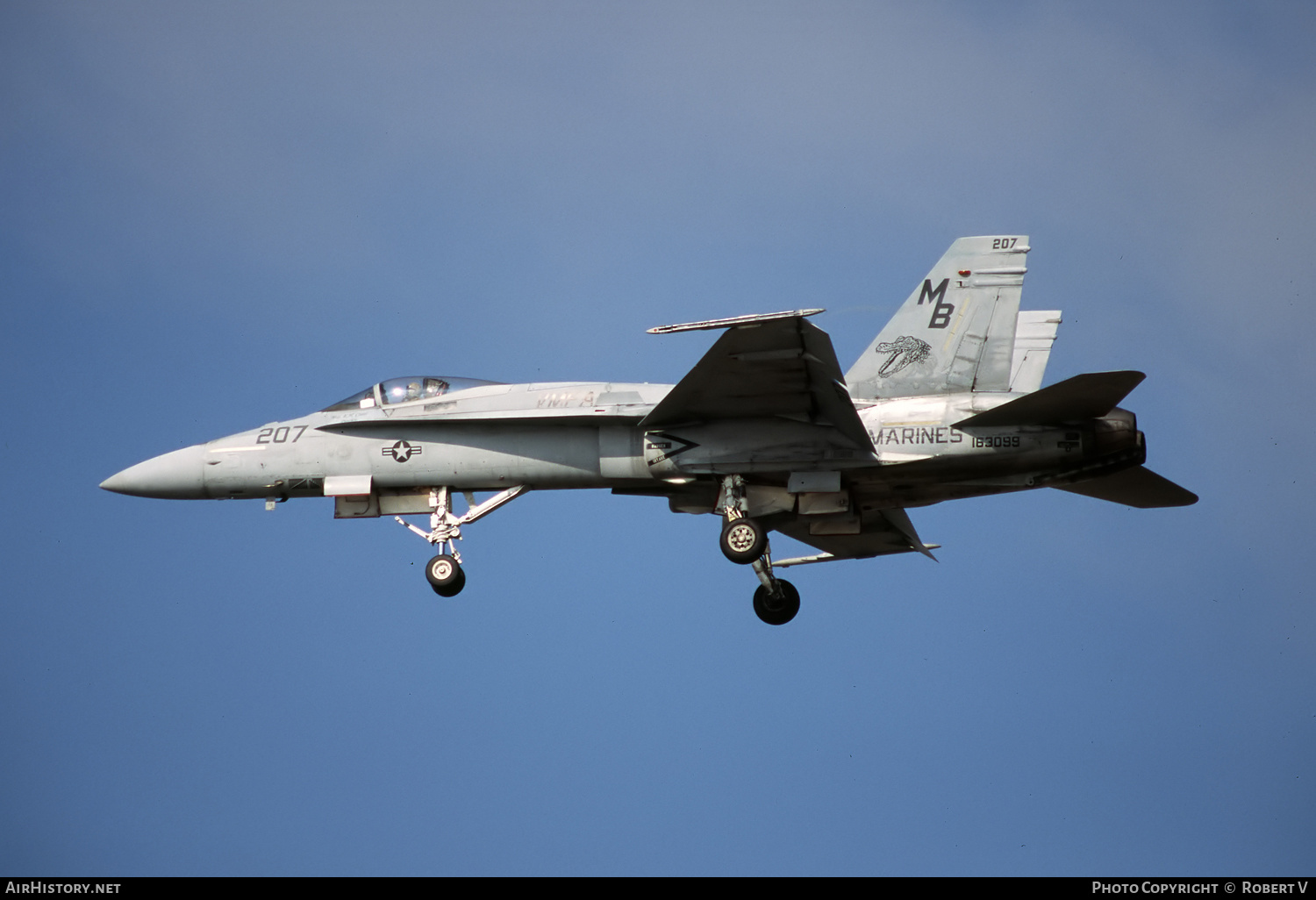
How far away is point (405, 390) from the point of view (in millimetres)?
26453

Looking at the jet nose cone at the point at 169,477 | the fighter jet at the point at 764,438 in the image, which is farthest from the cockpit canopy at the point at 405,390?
the jet nose cone at the point at 169,477

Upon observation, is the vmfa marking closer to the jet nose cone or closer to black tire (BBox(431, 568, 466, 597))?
black tire (BBox(431, 568, 466, 597))

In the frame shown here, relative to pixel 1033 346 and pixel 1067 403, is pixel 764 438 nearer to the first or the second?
pixel 1067 403

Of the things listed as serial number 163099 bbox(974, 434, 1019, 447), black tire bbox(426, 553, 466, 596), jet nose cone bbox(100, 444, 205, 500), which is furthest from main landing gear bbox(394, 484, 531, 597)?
serial number 163099 bbox(974, 434, 1019, 447)

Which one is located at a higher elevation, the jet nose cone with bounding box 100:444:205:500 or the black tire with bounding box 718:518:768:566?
the jet nose cone with bounding box 100:444:205:500

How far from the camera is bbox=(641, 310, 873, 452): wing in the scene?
2206 centimetres

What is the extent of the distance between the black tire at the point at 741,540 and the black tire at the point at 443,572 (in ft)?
13.7

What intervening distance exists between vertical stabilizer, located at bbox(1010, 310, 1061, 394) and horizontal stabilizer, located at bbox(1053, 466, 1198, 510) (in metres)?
2.34

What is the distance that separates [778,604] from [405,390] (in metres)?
6.85

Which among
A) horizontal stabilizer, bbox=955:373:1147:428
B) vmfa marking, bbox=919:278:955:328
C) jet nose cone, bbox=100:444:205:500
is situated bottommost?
horizontal stabilizer, bbox=955:373:1147:428

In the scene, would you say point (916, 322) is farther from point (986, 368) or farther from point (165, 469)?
point (165, 469)

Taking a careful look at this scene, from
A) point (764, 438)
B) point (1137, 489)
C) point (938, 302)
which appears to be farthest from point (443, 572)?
point (1137, 489)
